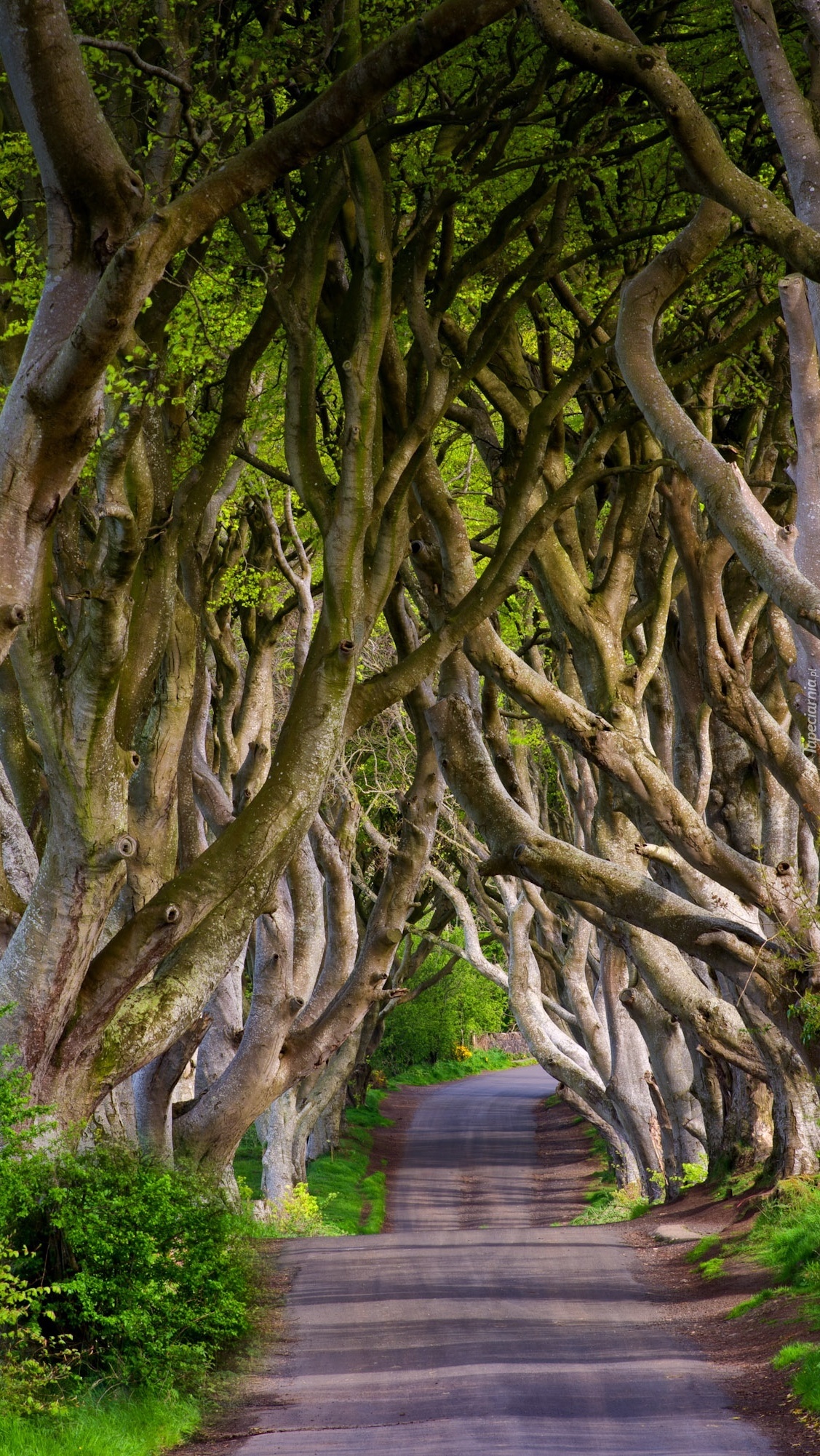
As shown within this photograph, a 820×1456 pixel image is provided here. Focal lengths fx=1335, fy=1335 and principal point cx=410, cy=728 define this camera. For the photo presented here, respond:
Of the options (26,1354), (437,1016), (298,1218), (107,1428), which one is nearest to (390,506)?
(26,1354)

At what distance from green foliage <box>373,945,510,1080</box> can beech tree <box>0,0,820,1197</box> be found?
27779 millimetres

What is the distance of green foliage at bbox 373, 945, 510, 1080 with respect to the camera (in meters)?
45.2

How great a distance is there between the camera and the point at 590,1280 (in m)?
11.9

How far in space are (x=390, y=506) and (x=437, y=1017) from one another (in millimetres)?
38585

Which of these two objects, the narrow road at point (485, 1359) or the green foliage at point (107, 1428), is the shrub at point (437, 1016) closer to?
the narrow road at point (485, 1359)

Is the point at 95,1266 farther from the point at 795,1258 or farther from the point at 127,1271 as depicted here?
the point at 795,1258

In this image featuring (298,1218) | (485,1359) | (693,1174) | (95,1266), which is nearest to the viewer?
(95,1266)

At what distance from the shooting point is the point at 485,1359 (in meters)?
8.76

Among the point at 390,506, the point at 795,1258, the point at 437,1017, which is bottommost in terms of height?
the point at 795,1258

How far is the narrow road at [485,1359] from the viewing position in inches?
272

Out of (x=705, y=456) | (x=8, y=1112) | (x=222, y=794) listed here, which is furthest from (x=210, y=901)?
(x=222, y=794)

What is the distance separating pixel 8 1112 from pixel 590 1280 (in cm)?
702

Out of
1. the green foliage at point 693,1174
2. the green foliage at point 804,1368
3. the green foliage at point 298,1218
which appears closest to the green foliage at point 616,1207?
the green foliage at point 693,1174

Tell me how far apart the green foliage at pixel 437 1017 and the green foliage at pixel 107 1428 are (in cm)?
3509
